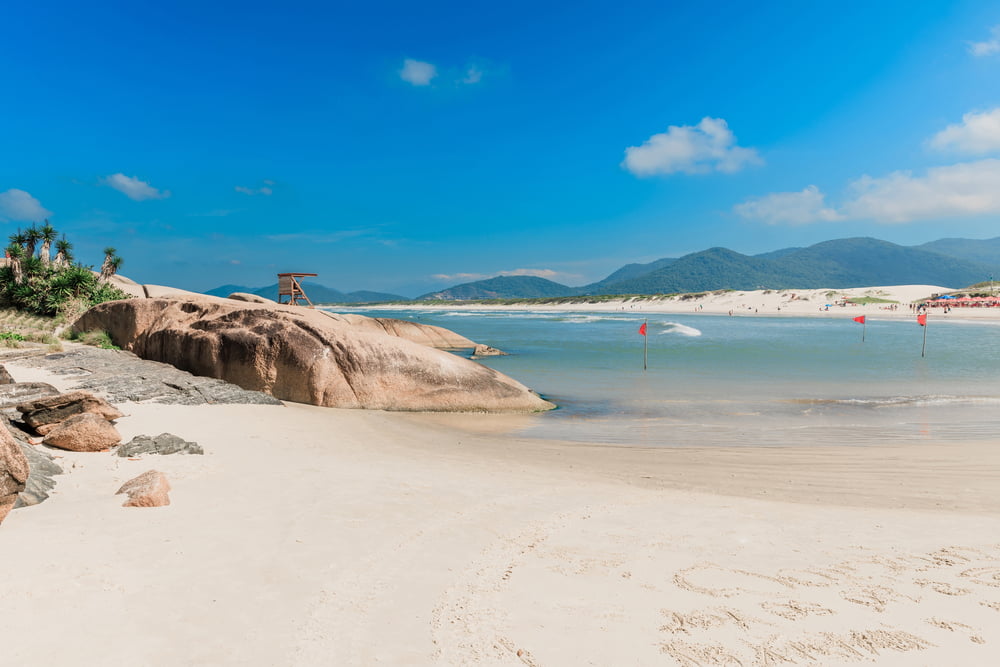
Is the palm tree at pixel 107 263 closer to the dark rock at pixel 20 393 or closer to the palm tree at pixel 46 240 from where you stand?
the palm tree at pixel 46 240

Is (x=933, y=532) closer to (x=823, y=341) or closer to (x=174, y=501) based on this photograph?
(x=174, y=501)

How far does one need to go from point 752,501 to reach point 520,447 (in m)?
3.78

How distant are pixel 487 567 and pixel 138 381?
30.3ft

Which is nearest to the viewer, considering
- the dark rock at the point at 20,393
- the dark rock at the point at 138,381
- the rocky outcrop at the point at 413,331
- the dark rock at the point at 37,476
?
the dark rock at the point at 37,476

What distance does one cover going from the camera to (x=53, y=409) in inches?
242

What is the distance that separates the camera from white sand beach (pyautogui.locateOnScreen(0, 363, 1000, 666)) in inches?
113

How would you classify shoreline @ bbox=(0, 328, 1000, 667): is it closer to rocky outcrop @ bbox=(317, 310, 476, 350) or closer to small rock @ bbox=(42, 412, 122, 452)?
small rock @ bbox=(42, 412, 122, 452)

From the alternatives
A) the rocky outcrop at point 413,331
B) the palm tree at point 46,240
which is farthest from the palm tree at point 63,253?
the rocky outcrop at point 413,331

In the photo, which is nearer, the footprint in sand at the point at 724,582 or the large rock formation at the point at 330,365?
the footprint in sand at the point at 724,582

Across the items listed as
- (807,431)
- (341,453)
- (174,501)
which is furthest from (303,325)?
(807,431)

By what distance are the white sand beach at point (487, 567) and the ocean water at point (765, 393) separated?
324 centimetres

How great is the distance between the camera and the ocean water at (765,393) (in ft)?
33.1

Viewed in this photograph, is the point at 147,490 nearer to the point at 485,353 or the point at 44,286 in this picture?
the point at 485,353

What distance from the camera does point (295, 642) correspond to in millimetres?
2891
